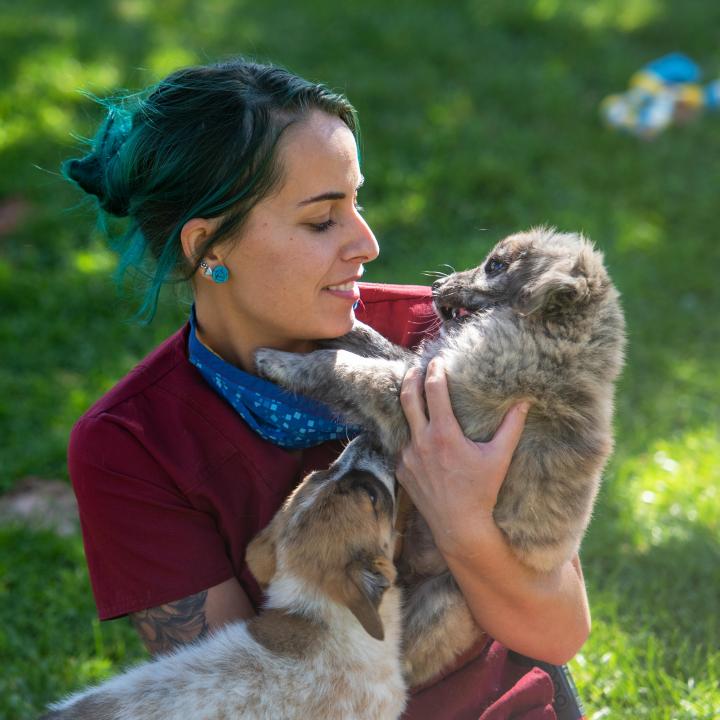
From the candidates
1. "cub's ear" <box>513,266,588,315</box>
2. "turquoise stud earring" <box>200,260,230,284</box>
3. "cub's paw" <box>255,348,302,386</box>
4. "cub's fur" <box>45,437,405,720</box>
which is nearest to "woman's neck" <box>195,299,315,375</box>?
"cub's paw" <box>255,348,302,386</box>

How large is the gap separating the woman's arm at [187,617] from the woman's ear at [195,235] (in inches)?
42.0

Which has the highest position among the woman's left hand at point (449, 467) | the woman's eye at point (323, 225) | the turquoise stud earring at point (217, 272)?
the woman's eye at point (323, 225)

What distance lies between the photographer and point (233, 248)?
10.2 feet

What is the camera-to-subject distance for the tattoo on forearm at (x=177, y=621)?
2947 mm

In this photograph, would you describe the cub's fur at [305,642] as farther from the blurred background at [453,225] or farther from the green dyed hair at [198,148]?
the blurred background at [453,225]

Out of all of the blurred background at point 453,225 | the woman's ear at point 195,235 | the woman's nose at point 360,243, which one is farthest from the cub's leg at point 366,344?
the blurred background at point 453,225

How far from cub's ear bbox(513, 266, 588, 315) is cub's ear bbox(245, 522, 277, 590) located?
1.21 metres

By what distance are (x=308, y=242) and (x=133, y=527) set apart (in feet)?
3.42

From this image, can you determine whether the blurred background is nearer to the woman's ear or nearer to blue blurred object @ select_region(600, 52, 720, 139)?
blue blurred object @ select_region(600, 52, 720, 139)

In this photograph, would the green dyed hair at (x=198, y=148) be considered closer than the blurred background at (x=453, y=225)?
Yes

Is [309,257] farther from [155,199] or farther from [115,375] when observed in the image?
[115,375]

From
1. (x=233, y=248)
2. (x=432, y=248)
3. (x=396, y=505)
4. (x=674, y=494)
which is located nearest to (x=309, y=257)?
(x=233, y=248)

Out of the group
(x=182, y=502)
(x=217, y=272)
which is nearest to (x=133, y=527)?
(x=182, y=502)

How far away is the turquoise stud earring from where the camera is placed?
3.15m
